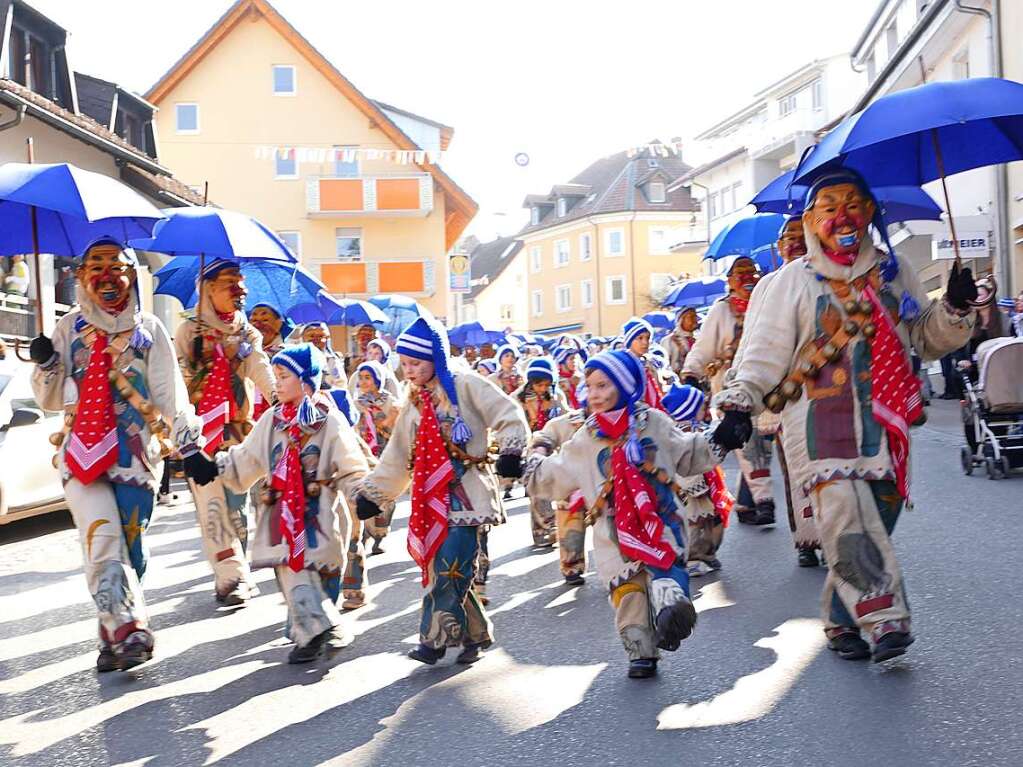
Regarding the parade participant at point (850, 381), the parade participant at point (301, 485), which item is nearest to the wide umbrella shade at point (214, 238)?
the parade participant at point (301, 485)

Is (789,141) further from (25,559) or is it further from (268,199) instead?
(25,559)

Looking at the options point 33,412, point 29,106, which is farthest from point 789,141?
point 33,412

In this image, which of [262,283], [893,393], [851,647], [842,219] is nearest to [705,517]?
[851,647]

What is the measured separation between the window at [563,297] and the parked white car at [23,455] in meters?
66.4

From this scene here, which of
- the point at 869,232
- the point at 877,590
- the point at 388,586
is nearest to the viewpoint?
the point at 877,590

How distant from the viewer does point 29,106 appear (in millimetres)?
20781

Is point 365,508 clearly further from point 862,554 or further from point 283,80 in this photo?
point 283,80

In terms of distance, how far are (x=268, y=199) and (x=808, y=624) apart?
144 ft

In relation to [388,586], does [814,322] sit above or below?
above

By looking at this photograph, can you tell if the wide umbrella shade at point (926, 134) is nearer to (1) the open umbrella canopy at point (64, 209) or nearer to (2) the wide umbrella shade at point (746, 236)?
(1) the open umbrella canopy at point (64, 209)

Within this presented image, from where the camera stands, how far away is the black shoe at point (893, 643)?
564 centimetres

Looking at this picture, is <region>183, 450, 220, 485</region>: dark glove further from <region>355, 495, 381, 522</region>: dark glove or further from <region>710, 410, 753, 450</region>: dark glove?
<region>710, 410, 753, 450</region>: dark glove

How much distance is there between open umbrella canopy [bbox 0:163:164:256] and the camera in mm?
6906

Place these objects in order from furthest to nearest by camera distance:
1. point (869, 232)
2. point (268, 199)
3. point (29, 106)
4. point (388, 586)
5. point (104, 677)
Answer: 1. point (268, 199)
2. point (29, 106)
3. point (388, 586)
4. point (104, 677)
5. point (869, 232)
